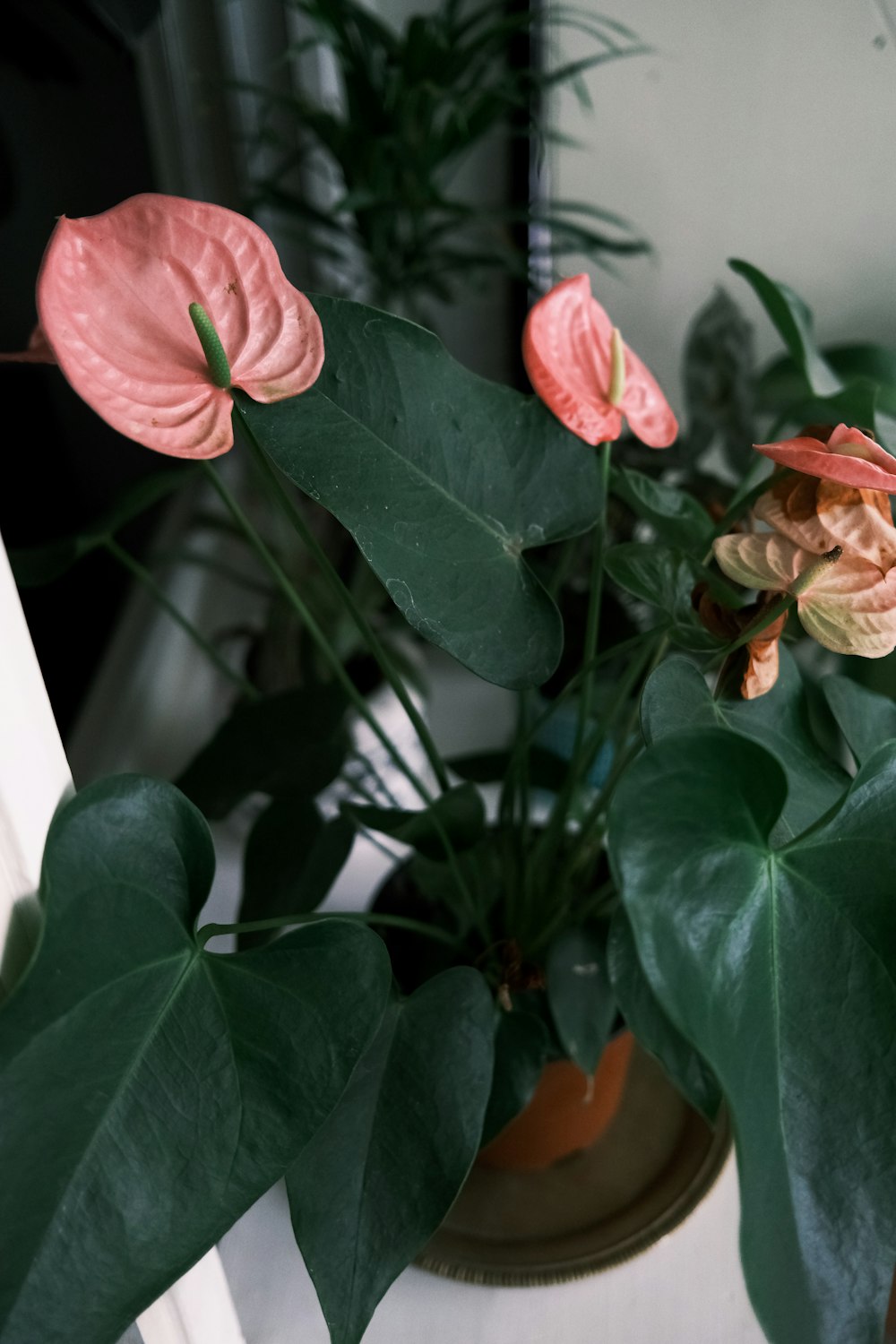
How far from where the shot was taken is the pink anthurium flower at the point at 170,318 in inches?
15.1

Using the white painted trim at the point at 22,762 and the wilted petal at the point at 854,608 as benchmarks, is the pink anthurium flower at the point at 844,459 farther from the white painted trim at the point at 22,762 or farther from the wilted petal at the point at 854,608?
the white painted trim at the point at 22,762

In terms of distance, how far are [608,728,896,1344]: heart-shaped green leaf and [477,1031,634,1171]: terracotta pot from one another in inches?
9.7

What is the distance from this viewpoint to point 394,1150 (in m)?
0.48

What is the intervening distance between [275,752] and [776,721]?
33 cm

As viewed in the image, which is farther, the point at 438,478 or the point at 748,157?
the point at 748,157

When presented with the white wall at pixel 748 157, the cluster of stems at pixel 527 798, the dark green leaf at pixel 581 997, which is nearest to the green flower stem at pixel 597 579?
the cluster of stems at pixel 527 798

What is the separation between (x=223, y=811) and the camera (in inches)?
29.0

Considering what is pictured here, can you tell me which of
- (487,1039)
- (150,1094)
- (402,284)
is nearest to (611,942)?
(487,1039)

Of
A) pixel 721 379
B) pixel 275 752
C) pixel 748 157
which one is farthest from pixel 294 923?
pixel 748 157

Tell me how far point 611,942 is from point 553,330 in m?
0.30

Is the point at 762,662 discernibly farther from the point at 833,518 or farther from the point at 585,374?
the point at 585,374

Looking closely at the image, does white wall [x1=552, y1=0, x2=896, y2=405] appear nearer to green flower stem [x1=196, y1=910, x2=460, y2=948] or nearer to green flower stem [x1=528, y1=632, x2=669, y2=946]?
green flower stem [x1=528, y1=632, x2=669, y2=946]

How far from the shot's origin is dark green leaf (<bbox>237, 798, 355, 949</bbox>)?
636mm

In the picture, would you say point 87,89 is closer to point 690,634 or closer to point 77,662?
point 77,662
